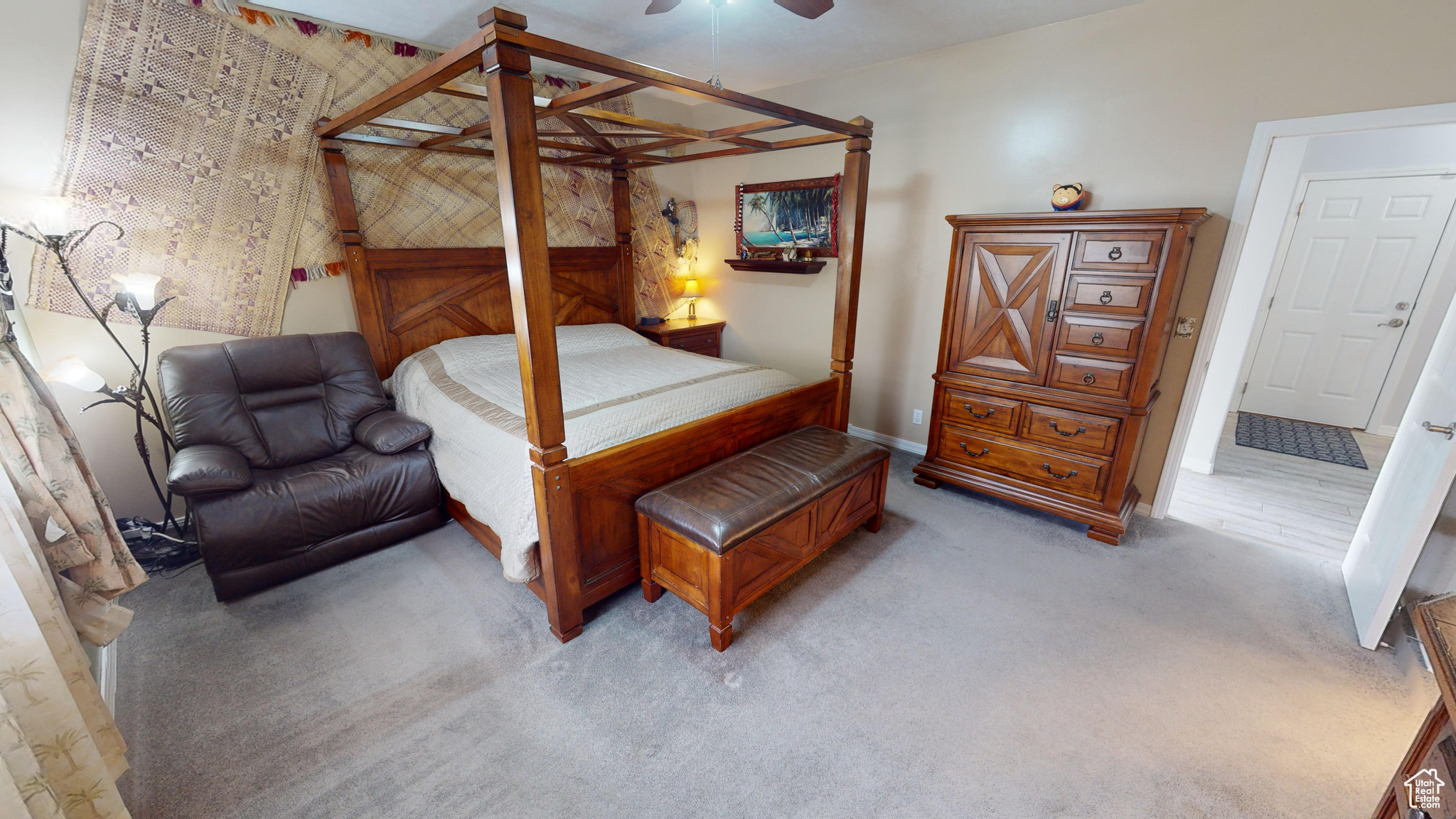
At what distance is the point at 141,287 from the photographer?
2.28 meters

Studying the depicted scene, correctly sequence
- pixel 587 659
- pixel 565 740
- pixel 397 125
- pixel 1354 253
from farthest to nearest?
pixel 1354 253, pixel 397 125, pixel 587 659, pixel 565 740

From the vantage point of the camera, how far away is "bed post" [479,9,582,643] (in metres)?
1.47

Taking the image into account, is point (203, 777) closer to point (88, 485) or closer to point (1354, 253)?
point (88, 485)

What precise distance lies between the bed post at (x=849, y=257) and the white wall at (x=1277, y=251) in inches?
80.7

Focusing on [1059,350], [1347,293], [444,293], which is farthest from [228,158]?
[1347,293]

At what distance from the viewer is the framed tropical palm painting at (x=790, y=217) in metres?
3.89

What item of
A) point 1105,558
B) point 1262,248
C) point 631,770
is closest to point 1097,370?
point 1105,558

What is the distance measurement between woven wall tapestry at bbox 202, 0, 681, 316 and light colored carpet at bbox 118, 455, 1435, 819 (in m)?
1.97

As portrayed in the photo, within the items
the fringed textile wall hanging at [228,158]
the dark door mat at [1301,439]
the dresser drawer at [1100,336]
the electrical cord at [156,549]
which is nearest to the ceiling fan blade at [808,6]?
the dresser drawer at [1100,336]

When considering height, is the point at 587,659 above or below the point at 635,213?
below

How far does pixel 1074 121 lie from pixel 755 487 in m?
2.59

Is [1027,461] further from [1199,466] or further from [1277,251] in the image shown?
[1277,251]

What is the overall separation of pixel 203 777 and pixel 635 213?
13.1 ft

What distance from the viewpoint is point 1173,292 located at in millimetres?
2512
